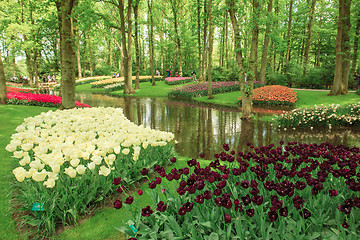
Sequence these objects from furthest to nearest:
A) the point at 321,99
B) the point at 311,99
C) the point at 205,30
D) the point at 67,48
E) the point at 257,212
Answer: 1. the point at 205,30
2. the point at 311,99
3. the point at 321,99
4. the point at 67,48
5. the point at 257,212

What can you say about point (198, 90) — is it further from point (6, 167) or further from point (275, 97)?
point (6, 167)

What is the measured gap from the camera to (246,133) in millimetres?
10180

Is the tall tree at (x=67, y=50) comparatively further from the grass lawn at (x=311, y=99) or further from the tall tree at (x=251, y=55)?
the grass lawn at (x=311, y=99)

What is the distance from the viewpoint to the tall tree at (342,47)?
17.2 meters

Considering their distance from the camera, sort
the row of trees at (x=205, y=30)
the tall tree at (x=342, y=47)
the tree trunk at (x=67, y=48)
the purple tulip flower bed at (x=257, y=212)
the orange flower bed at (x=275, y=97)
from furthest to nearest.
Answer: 1. the orange flower bed at (x=275, y=97)
2. the tall tree at (x=342, y=47)
3. the row of trees at (x=205, y=30)
4. the tree trunk at (x=67, y=48)
5. the purple tulip flower bed at (x=257, y=212)

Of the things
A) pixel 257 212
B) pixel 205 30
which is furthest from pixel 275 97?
pixel 257 212

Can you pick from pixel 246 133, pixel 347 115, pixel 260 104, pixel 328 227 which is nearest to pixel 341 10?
pixel 260 104

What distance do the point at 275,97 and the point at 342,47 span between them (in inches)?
282

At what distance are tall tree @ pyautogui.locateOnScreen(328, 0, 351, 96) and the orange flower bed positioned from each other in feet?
10.5

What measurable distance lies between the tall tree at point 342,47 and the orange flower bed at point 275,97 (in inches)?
126

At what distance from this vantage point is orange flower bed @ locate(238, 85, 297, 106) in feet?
59.4

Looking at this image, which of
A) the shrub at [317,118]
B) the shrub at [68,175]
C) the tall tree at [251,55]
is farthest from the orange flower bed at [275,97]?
the shrub at [68,175]

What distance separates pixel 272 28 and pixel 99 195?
11352mm

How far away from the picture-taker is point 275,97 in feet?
60.4
